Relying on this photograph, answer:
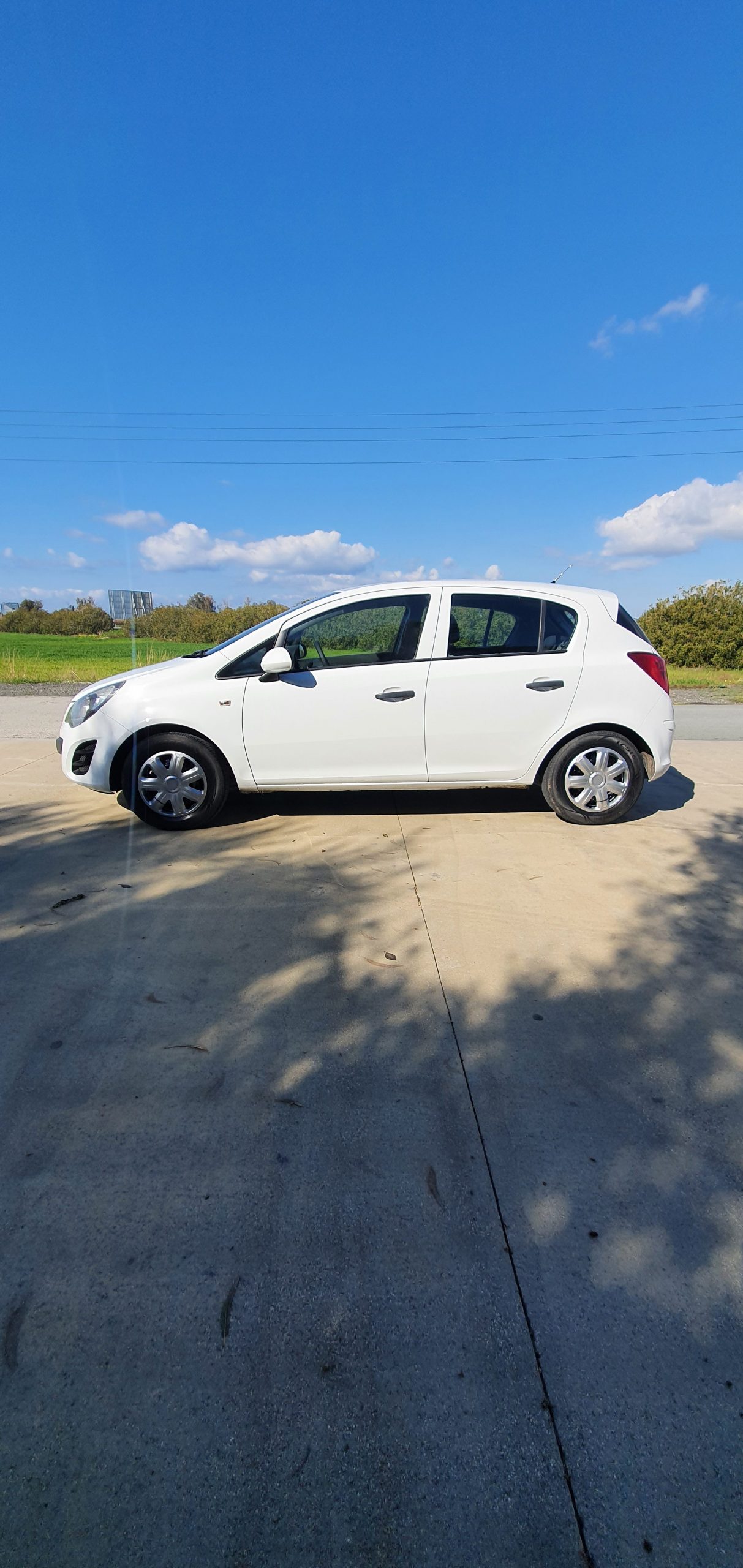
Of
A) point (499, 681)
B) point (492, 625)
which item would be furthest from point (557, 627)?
point (499, 681)

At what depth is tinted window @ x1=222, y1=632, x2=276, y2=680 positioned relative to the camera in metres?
4.94

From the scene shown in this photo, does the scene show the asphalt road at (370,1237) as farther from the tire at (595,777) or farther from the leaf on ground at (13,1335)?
the tire at (595,777)

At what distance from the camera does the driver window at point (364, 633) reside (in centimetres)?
505

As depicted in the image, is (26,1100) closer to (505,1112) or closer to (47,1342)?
→ (47,1342)

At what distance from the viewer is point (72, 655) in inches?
1425

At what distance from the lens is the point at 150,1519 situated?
131cm

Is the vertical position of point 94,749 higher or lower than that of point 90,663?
lower

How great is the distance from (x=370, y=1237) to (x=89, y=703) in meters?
4.08

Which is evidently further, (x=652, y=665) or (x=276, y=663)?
(x=652, y=665)

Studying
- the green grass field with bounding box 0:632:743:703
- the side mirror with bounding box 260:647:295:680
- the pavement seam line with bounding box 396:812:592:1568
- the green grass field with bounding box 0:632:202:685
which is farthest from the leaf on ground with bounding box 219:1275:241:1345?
the green grass field with bounding box 0:632:743:703

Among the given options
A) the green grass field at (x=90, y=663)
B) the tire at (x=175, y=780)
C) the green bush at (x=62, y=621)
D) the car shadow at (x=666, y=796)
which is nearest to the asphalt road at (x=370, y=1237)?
the tire at (x=175, y=780)

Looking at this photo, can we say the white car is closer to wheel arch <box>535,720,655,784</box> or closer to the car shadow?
wheel arch <box>535,720,655,784</box>

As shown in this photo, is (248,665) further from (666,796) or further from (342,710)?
(666,796)

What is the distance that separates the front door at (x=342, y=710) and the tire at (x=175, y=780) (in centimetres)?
29
